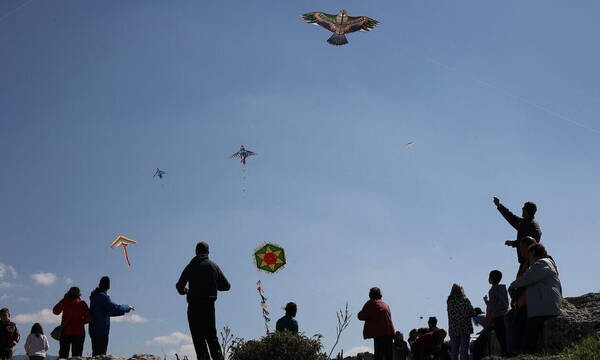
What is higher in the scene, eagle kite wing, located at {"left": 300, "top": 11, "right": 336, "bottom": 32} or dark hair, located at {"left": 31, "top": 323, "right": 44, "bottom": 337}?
eagle kite wing, located at {"left": 300, "top": 11, "right": 336, "bottom": 32}

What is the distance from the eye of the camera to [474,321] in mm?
12359

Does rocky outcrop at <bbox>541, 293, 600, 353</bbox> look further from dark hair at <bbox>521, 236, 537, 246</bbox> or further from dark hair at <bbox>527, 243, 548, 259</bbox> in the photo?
dark hair at <bbox>521, 236, 537, 246</bbox>

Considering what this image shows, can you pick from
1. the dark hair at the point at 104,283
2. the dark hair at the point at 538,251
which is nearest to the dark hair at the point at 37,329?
the dark hair at the point at 104,283

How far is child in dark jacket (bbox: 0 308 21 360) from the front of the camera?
12227mm

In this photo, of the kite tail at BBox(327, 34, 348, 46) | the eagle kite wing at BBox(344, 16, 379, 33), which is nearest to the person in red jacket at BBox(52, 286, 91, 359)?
the kite tail at BBox(327, 34, 348, 46)

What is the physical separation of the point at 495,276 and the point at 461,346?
167cm

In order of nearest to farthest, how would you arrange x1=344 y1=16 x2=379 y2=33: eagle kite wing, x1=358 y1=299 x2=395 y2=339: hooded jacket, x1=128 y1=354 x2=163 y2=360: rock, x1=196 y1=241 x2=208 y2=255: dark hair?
x1=128 y1=354 x2=163 y2=360: rock → x1=196 y1=241 x2=208 y2=255: dark hair → x1=358 y1=299 x2=395 y2=339: hooded jacket → x1=344 y1=16 x2=379 y2=33: eagle kite wing

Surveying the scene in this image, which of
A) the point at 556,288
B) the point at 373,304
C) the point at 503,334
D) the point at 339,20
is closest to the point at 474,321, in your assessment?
the point at 503,334

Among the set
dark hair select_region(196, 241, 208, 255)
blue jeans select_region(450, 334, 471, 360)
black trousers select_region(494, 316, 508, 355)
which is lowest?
blue jeans select_region(450, 334, 471, 360)

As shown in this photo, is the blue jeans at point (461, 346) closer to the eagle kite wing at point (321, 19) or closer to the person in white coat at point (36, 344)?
the person in white coat at point (36, 344)

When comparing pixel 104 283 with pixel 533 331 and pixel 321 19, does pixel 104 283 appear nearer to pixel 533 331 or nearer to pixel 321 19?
pixel 533 331

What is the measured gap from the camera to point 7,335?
12.3 m

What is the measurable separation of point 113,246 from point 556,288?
12.0m

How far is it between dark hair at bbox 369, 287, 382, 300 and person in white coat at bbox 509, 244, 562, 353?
313 centimetres
